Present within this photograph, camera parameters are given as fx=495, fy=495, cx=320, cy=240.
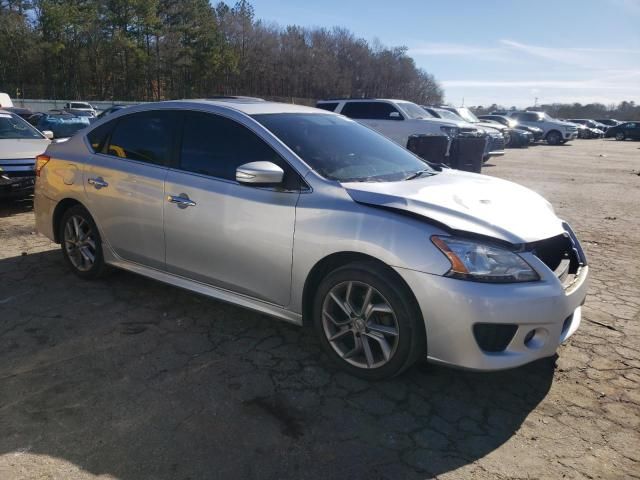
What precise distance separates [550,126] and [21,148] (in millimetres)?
30770

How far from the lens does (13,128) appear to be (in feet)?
29.0

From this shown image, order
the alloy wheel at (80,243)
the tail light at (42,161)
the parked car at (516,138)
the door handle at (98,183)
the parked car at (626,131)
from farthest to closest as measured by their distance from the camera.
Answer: the parked car at (626,131), the parked car at (516,138), the tail light at (42,161), the alloy wheel at (80,243), the door handle at (98,183)

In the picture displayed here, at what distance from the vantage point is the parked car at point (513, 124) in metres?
28.5

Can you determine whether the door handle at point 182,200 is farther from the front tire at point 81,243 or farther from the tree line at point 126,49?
the tree line at point 126,49

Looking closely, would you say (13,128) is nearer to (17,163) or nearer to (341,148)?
(17,163)

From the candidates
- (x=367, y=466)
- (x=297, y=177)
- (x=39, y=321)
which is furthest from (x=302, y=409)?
(x=39, y=321)

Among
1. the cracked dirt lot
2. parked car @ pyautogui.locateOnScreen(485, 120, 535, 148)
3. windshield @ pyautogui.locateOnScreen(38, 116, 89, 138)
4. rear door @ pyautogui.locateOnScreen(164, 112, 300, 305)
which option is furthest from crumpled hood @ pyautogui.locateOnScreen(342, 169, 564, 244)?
parked car @ pyautogui.locateOnScreen(485, 120, 535, 148)

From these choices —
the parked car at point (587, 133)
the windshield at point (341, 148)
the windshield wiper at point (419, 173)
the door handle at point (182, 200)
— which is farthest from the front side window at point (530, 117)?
the door handle at point (182, 200)

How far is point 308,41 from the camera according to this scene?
96500mm

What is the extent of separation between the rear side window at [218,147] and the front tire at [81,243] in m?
1.33

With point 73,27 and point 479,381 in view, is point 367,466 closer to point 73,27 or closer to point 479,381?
point 479,381

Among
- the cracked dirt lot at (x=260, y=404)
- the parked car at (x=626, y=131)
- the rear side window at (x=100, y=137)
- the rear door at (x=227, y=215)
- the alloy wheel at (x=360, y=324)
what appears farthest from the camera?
the parked car at (x=626, y=131)

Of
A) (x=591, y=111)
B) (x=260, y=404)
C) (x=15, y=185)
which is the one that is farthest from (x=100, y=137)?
(x=591, y=111)

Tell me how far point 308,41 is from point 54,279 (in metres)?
99.7
